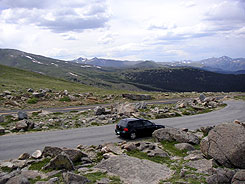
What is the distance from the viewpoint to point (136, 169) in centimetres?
1192

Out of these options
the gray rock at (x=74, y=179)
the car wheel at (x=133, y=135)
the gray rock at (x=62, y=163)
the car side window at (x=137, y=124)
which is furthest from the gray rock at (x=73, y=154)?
the car side window at (x=137, y=124)

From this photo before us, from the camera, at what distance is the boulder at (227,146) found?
39.3 ft

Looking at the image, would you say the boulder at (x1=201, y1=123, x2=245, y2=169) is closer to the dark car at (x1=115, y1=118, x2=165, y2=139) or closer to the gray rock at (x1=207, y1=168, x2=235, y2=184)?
the gray rock at (x1=207, y1=168, x2=235, y2=184)

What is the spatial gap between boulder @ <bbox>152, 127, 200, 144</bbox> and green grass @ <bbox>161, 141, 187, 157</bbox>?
448 millimetres

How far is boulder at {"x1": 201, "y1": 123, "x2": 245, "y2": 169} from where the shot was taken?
12.0m

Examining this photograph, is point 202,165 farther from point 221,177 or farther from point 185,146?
point 185,146

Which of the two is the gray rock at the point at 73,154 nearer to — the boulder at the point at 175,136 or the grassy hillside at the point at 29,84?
the boulder at the point at 175,136

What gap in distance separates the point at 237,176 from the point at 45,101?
38.3 m

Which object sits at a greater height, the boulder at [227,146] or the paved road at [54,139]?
the boulder at [227,146]

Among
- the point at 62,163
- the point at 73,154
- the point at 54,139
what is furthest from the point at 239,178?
the point at 54,139

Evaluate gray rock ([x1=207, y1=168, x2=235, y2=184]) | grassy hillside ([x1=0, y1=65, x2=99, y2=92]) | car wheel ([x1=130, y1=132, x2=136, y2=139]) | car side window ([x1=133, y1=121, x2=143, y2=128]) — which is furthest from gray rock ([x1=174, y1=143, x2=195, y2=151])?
grassy hillside ([x1=0, y1=65, x2=99, y2=92])

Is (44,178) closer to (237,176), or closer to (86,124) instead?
(237,176)

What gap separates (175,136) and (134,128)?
3.96 metres

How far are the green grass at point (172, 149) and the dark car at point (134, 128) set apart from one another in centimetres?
311
